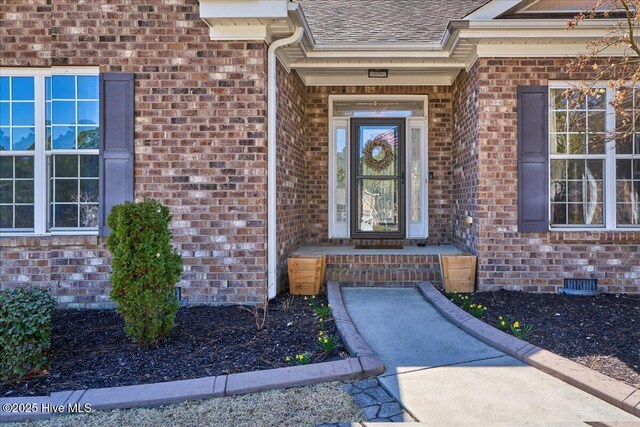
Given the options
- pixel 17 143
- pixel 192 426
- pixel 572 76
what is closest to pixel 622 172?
pixel 572 76

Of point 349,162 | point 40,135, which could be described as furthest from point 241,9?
point 349,162

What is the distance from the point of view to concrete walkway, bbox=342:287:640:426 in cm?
305

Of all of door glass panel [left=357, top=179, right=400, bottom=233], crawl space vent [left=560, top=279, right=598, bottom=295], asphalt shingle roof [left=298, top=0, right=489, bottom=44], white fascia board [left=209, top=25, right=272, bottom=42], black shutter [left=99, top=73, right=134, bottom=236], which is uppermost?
asphalt shingle roof [left=298, top=0, right=489, bottom=44]

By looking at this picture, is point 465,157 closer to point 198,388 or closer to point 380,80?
point 380,80

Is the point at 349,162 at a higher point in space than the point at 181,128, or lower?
lower

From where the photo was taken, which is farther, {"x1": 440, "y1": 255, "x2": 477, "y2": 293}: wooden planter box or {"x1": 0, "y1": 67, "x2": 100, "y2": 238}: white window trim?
{"x1": 440, "y1": 255, "x2": 477, "y2": 293}: wooden planter box

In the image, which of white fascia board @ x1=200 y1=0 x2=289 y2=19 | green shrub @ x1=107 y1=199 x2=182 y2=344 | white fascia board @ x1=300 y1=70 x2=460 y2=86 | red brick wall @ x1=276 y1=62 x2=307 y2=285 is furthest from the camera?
white fascia board @ x1=300 y1=70 x2=460 y2=86

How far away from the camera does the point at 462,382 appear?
3.56 metres

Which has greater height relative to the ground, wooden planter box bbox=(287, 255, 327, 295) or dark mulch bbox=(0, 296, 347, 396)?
wooden planter box bbox=(287, 255, 327, 295)

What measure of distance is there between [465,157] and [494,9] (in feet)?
6.84

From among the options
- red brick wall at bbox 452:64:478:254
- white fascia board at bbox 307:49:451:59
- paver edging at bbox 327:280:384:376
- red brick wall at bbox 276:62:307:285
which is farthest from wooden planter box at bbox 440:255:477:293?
white fascia board at bbox 307:49:451:59

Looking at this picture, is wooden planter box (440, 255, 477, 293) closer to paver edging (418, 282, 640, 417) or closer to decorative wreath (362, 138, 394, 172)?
paver edging (418, 282, 640, 417)

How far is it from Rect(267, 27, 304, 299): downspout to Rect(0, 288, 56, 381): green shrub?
8.43ft

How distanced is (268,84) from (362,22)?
9.97 ft
